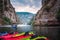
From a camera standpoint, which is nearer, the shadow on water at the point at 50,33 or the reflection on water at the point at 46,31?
the shadow on water at the point at 50,33

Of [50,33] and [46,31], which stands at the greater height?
[50,33]

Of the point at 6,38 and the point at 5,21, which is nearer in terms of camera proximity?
the point at 6,38

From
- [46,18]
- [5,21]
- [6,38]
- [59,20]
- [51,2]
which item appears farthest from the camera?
[51,2]

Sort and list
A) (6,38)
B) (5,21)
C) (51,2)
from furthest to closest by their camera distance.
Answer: (51,2) → (5,21) → (6,38)

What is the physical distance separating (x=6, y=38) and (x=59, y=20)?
7095 cm

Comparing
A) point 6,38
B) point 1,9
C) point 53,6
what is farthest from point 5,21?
point 6,38

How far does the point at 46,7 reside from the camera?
404ft

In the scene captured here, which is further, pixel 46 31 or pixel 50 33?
pixel 46 31

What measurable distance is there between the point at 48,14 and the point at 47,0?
15.4 meters

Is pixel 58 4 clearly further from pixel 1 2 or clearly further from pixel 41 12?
pixel 1 2

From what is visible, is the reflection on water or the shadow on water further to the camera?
the reflection on water

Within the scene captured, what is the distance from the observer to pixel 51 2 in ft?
404

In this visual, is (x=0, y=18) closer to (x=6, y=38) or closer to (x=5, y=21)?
(x=5, y=21)

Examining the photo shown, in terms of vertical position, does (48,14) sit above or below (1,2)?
below
